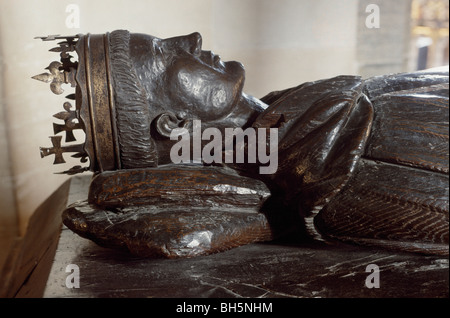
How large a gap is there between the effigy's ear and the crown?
0.04 metres

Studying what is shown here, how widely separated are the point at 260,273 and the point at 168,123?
1.93 ft

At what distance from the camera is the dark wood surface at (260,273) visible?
140 centimetres

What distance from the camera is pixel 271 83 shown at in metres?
3.53

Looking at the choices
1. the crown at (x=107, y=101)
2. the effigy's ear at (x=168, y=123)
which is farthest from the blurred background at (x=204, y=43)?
the effigy's ear at (x=168, y=123)

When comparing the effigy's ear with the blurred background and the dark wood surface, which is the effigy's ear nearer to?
the dark wood surface

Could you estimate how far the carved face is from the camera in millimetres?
1751

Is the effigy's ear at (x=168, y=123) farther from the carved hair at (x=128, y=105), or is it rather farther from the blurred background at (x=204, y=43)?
the blurred background at (x=204, y=43)

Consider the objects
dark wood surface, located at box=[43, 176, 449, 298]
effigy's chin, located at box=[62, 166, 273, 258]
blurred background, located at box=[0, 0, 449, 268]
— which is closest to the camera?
dark wood surface, located at box=[43, 176, 449, 298]

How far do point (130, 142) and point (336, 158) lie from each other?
664mm

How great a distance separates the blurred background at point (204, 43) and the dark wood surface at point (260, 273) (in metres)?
1.59

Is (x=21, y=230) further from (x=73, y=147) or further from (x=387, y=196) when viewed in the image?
(x=387, y=196)

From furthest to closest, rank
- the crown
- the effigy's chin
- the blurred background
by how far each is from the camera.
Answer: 1. the blurred background
2. the crown
3. the effigy's chin

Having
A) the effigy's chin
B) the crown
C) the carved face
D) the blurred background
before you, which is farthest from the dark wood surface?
the blurred background
